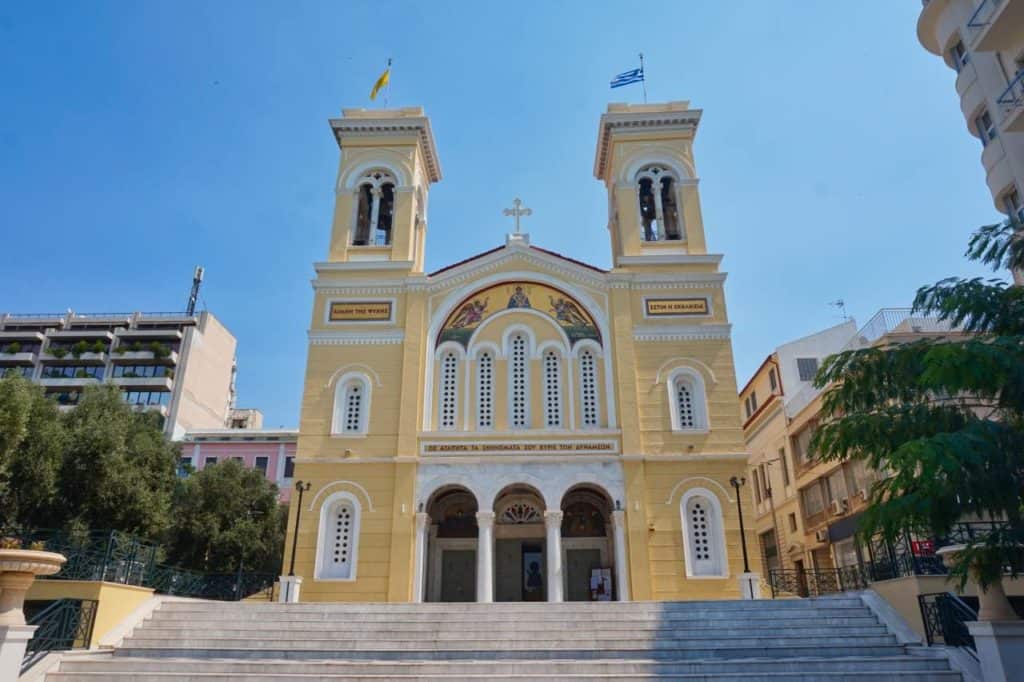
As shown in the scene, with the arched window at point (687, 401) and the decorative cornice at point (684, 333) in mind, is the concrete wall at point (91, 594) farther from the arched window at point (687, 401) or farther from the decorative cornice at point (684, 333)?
the decorative cornice at point (684, 333)

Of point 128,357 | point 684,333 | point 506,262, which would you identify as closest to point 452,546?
point 506,262

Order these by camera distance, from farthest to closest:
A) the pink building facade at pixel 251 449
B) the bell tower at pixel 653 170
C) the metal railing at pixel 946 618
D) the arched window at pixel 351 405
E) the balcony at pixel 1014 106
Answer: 1. the pink building facade at pixel 251 449
2. the bell tower at pixel 653 170
3. the arched window at pixel 351 405
4. the balcony at pixel 1014 106
5. the metal railing at pixel 946 618

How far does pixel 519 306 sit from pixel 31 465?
48.6ft

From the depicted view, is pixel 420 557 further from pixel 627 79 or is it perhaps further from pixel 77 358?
pixel 77 358

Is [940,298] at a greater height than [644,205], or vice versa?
[644,205]

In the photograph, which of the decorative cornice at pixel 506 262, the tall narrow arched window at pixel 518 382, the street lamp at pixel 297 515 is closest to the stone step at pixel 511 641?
the street lamp at pixel 297 515

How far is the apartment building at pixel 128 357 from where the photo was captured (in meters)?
51.6

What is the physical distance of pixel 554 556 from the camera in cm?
2008

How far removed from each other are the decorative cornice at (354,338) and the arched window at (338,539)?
517 centimetres

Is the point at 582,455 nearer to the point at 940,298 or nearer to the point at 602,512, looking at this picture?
the point at 602,512

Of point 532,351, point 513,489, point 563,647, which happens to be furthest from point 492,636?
point 532,351

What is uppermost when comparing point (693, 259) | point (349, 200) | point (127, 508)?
point (349, 200)

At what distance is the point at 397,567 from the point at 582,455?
6.43 metres

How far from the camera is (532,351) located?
2342cm
